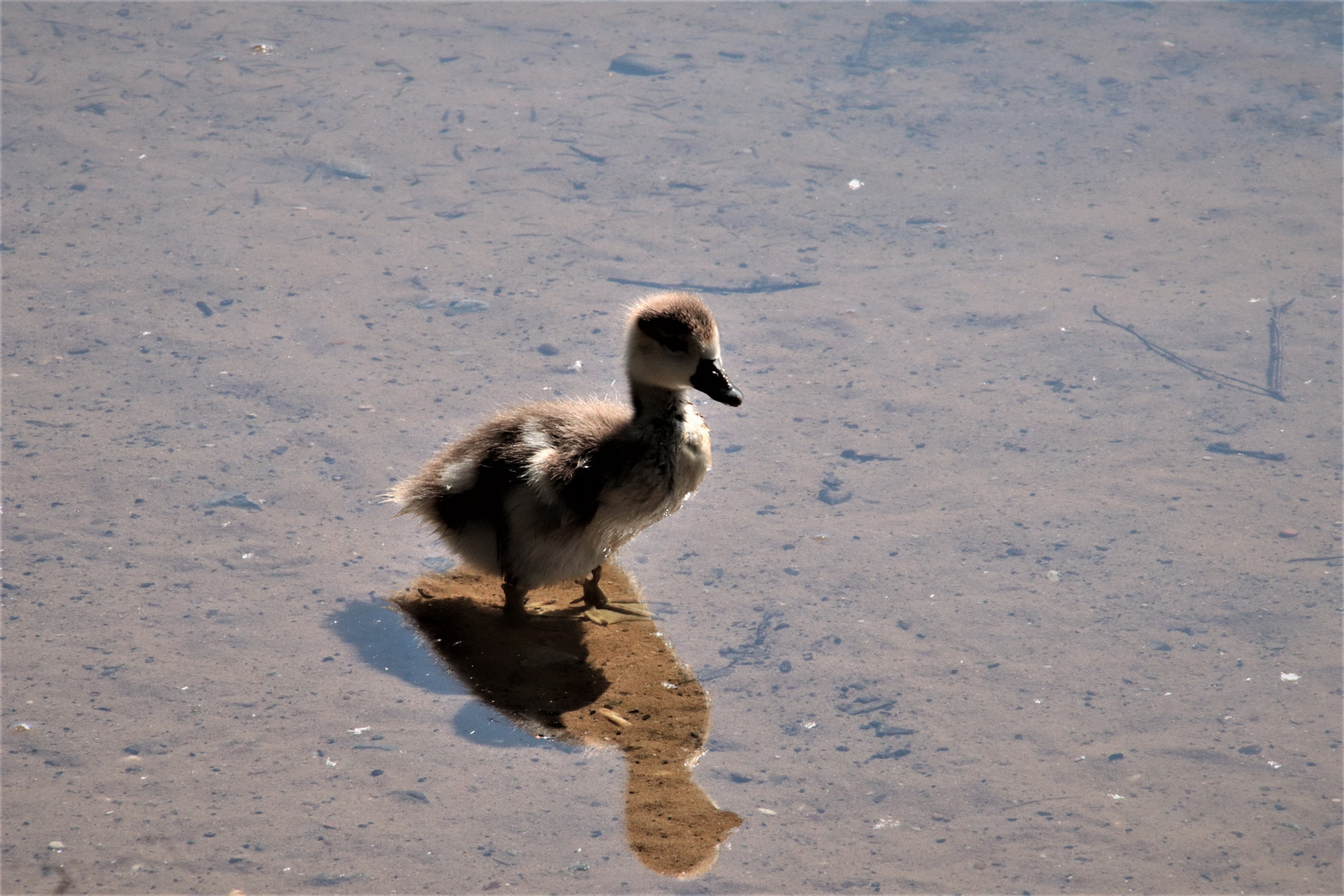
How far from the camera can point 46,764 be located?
3.68m

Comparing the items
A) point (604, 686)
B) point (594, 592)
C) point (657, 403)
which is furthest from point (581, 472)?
point (604, 686)

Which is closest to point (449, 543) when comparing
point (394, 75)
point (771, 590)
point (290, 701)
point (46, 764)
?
point (290, 701)

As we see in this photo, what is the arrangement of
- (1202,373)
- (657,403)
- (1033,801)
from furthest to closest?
(1202,373)
(657,403)
(1033,801)

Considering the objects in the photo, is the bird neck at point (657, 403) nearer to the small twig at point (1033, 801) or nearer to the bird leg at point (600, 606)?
the bird leg at point (600, 606)

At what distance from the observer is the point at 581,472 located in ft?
14.4

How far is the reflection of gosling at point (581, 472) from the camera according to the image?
433 centimetres

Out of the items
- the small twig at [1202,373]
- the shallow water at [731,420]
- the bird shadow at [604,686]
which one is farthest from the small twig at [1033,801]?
the small twig at [1202,373]

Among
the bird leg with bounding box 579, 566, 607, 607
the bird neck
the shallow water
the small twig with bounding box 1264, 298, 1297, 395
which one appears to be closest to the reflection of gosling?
the bird neck

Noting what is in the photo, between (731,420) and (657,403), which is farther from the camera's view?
(731,420)

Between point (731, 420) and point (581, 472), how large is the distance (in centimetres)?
130

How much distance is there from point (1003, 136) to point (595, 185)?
106 inches

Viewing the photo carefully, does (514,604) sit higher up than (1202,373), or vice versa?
(1202,373)

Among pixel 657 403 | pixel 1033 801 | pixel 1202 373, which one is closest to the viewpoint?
pixel 1033 801

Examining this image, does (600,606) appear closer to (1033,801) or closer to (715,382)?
(715,382)
